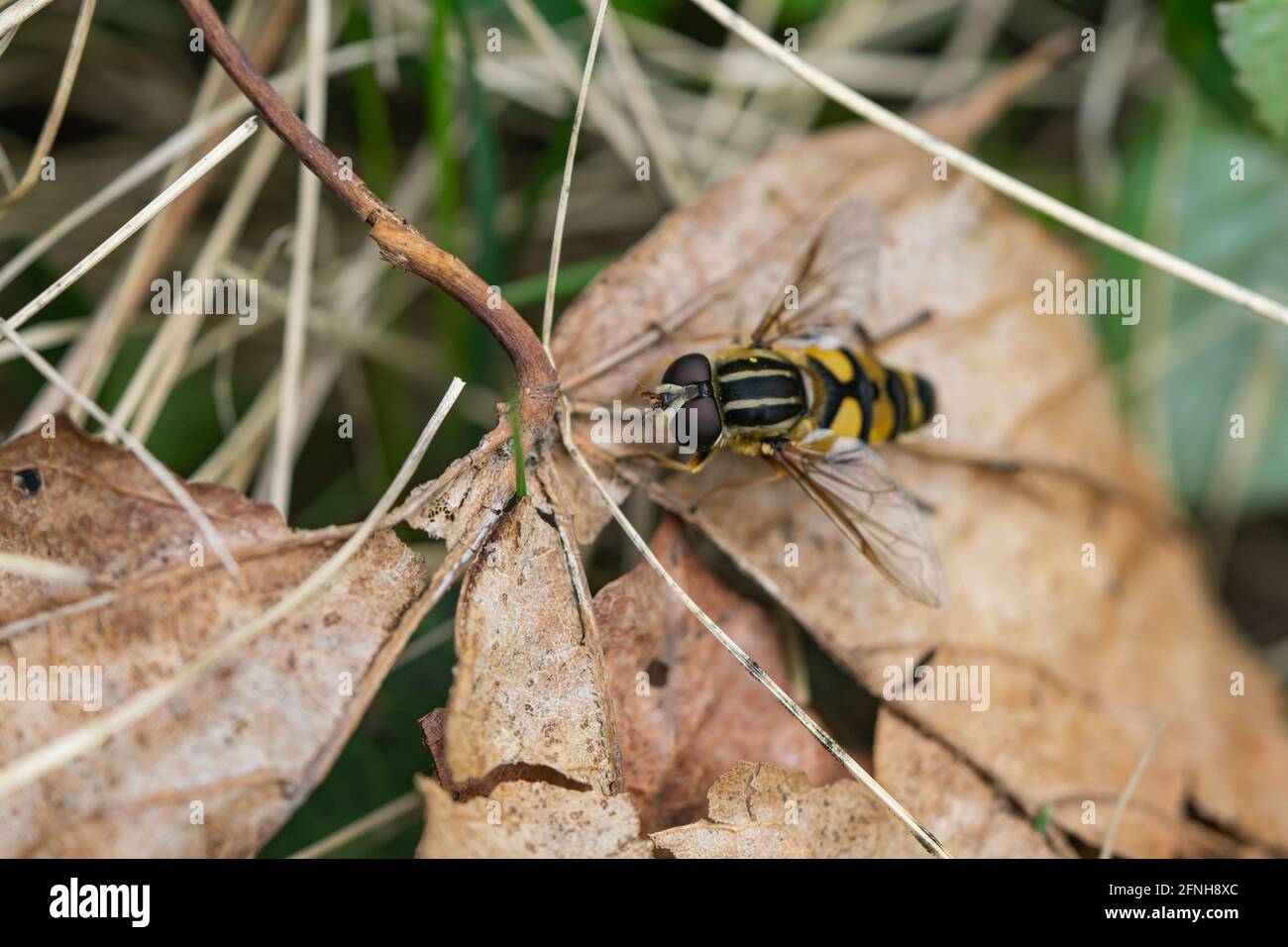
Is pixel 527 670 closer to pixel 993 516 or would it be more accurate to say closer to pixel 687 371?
pixel 687 371

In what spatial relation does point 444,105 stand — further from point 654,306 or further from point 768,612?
point 768,612

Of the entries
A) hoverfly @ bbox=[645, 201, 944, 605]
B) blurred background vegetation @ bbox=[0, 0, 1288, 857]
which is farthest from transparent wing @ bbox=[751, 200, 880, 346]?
blurred background vegetation @ bbox=[0, 0, 1288, 857]

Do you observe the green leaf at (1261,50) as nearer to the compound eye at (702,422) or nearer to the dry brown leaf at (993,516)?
the dry brown leaf at (993,516)

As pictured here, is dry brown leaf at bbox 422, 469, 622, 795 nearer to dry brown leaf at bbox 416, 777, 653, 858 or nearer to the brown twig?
dry brown leaf at bbox 416, 777, 653, 858

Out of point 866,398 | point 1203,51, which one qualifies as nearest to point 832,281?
point 866,398

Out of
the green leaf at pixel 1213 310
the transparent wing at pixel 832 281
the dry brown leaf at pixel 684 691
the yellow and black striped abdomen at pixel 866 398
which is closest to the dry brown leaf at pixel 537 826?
the dry brown leaf at pixel 684 691
